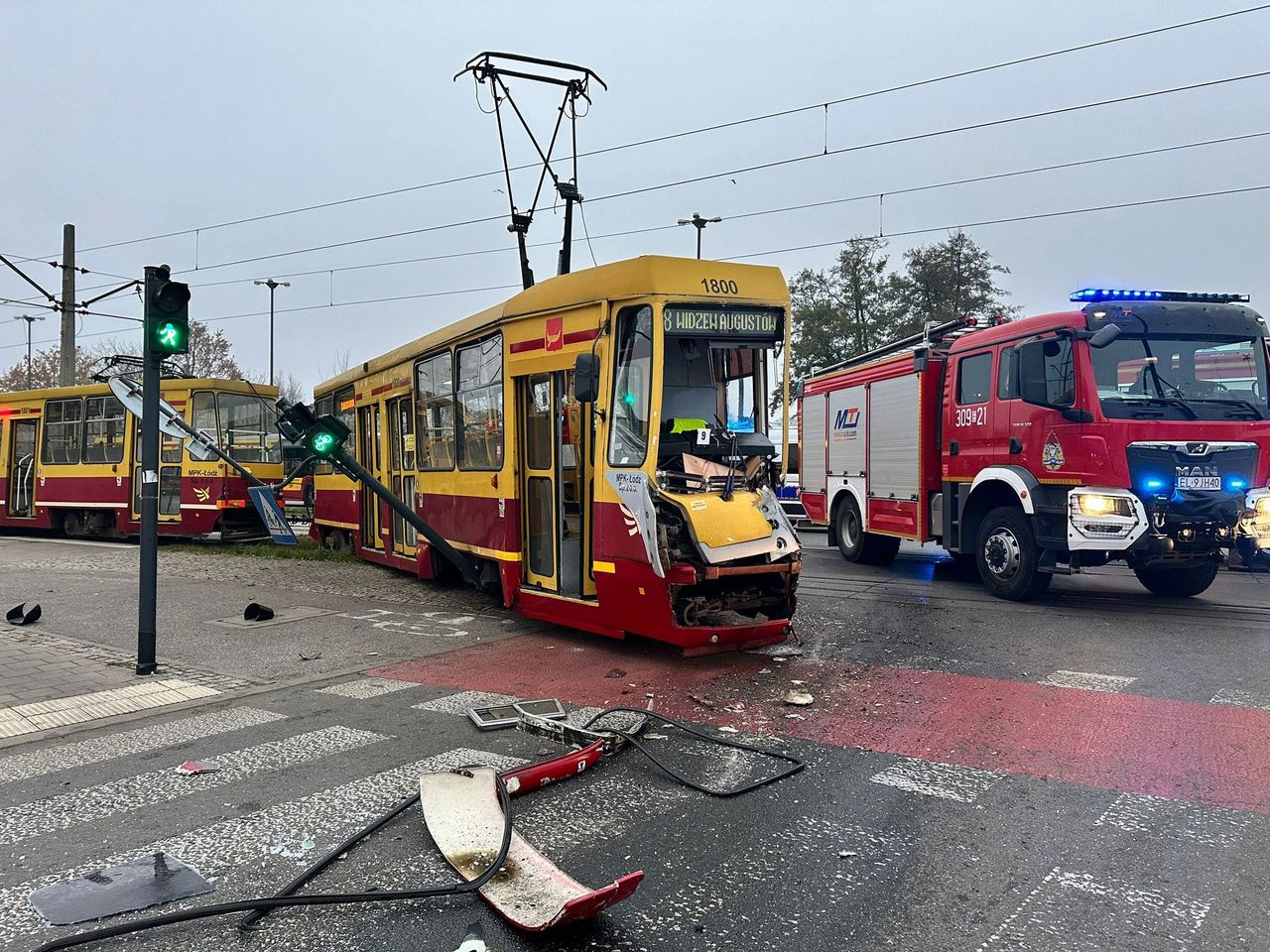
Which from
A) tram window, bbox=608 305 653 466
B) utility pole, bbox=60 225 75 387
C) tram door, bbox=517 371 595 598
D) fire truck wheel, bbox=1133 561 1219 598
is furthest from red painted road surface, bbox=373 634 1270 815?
utility pole, bbox=60 225 75 387

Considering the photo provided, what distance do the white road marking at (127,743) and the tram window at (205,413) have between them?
1310 cm

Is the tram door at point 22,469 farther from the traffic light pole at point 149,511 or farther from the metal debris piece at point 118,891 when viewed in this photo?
the metal debris piece at point 118,891

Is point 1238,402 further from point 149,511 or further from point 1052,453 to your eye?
point 149,511

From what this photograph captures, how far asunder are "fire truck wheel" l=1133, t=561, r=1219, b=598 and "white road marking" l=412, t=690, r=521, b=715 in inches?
301

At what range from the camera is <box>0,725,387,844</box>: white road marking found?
4207mm

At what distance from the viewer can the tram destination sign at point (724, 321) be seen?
7.18 meters

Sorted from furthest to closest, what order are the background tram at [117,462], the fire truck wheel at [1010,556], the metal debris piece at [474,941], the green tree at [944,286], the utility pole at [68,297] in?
the green tree at [944,286] → the utility pole at [68,297] → the background tram at [117,462] → the fire truck wheel at [1010,556] → the metal debris piece at [474,941]

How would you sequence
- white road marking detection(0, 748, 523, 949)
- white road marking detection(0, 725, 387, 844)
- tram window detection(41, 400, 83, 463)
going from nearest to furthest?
white road marking detection(0, 748, 523, 949)
white road marking detection(0, 725, 387, 844)
tram window detection(41, 400, 83, 463)

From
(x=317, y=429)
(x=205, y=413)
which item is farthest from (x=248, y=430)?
(x=317, y=429)

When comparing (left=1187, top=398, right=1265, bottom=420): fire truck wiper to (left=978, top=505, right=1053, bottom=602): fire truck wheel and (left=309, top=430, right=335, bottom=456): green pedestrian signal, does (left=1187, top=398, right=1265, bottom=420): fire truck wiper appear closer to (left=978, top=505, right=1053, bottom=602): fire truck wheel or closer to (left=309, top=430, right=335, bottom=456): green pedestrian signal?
(left=978, top=505, right=1053, bottom=602): fire truck wheel

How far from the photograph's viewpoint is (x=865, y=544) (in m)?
14.0

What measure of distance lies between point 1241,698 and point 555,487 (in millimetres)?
5399

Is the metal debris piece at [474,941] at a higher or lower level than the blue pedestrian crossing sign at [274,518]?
lower

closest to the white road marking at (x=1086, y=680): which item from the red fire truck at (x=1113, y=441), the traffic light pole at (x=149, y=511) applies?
the red fire truck at (x=1113, y=441)
